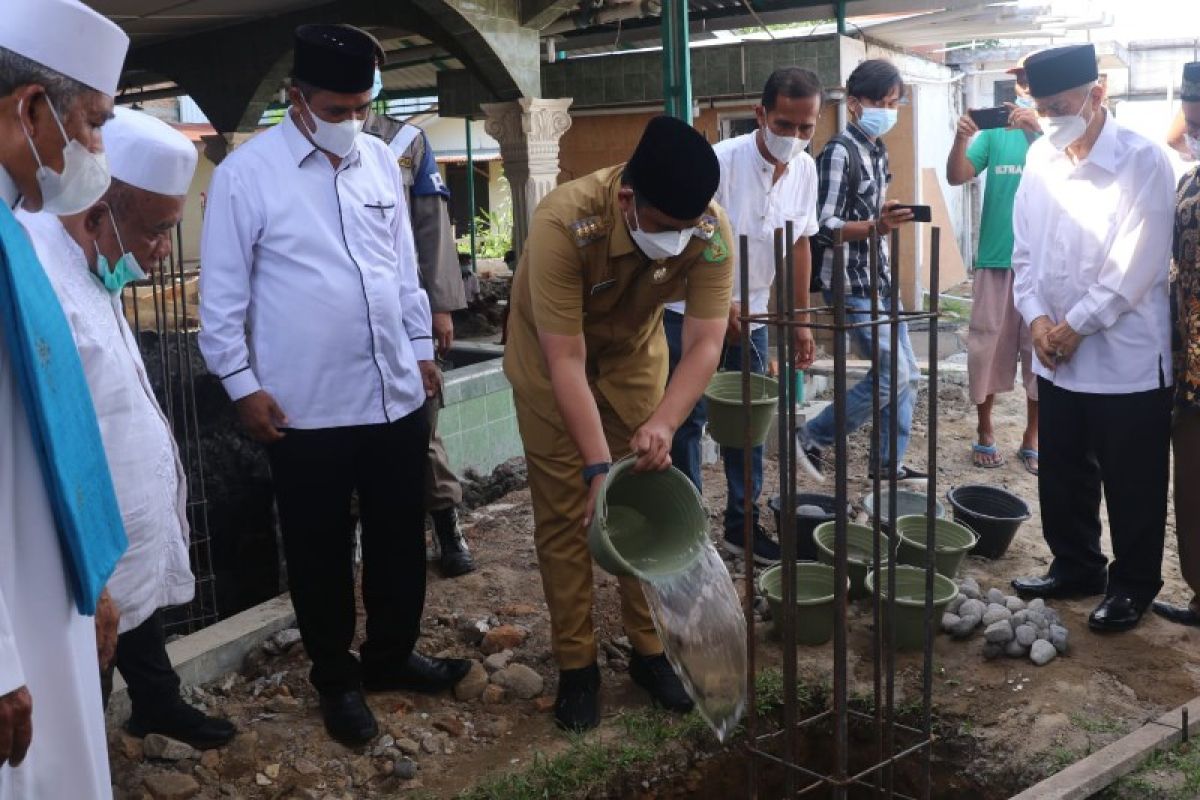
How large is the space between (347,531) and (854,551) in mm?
2139

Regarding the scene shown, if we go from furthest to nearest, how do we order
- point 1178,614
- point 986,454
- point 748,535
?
point 986,454
point 1178,614
point 748,535

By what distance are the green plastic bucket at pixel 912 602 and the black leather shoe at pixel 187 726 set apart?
2196 mm

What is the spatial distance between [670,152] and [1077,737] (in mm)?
2261

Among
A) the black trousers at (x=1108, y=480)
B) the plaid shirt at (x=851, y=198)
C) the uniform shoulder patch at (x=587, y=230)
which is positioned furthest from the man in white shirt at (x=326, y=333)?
the plaid shirt at (x=851, y=198)

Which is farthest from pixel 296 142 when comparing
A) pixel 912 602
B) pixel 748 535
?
pixel 912 602

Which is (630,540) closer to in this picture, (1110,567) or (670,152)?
(670,152)

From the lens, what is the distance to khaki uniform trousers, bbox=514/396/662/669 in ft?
12.7

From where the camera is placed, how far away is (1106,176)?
15.1 feet

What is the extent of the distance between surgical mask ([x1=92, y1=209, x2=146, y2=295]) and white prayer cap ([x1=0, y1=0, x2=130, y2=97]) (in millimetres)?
640

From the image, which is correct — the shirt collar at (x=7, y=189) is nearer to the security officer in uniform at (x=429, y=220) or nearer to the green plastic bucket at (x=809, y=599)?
the security officer in uniform at (x=429, y=220)

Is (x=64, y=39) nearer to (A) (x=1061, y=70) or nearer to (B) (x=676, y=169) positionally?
(B) (x=676, y=169)

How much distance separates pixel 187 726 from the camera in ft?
12.4

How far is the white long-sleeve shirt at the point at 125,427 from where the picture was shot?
106 inches

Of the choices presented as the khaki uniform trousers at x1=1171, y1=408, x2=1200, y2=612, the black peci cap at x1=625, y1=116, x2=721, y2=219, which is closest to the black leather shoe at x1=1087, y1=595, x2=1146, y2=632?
the khaki uniform trousers at x1=1171, y1=408, x2=1200, y2=612
